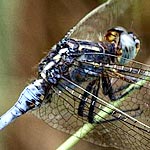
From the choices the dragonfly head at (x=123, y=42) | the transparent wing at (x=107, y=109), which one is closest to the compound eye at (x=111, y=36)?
the dragonfly head at (x=123, y=42)

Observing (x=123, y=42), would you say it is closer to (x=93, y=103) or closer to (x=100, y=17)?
(x=100, y=17)

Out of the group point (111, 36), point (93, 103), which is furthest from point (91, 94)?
point (111, 36)

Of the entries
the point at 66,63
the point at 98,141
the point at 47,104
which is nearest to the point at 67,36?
the point at 66,63

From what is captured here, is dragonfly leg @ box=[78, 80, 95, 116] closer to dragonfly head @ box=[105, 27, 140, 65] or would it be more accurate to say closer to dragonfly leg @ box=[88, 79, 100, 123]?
dragonfly leg @ box=[88, 79, 100, 123]

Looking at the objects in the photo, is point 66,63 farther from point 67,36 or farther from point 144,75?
point 144,75

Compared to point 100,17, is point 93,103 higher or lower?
lower

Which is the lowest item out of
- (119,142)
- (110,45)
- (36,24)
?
(119,142)

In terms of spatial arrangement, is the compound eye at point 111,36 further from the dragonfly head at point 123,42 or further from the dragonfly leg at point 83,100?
the dragonfly leg at point 83,100
